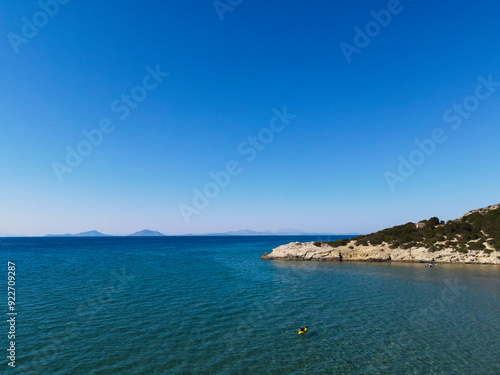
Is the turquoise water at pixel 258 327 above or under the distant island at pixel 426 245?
under

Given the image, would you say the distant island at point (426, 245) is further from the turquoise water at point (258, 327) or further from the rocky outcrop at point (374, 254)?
the turquoise water at point (258, 327)

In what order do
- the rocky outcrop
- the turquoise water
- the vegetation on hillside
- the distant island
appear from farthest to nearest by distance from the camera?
the vegetation on hillside, the distant island, the rocky outcrop, the turquoise water

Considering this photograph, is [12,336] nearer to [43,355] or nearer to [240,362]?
[43,355]

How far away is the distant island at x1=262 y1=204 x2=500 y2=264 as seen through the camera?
56.1 metres

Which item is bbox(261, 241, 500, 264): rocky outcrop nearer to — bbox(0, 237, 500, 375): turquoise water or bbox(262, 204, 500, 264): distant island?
bbox(262, 204, 500, 264): distant island

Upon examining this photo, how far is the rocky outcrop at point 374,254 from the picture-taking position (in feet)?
180

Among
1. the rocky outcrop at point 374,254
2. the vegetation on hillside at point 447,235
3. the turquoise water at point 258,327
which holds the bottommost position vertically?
the turquoise water at point 258,327

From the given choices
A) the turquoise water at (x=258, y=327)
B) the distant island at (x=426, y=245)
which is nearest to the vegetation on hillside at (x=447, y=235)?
the distant island at (x=426, y=245)

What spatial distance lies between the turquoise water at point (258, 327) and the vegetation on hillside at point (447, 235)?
21.4 metres

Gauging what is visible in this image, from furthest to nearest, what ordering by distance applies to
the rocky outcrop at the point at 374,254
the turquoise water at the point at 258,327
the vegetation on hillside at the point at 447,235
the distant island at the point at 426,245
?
the vegetation on hillside at the point at 447,235
the distant island at the point at 426,245
the rocky outcrop at the point at 374,254
the turquoise water at the point at 258,327

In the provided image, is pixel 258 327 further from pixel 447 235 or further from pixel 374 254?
pixel 447 235

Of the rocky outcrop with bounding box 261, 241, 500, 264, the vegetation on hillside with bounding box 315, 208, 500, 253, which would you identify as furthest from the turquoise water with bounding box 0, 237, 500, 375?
the vegetation on hillside with bounding box 315, 208, 500, 253

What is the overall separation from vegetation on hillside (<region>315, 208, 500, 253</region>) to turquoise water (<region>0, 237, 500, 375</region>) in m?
21.4

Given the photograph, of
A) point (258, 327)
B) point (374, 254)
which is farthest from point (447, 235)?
point (258, 327)
